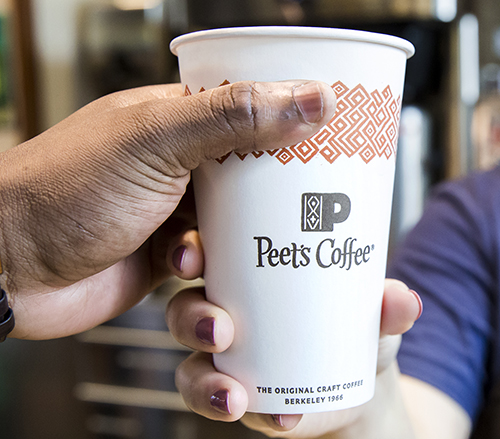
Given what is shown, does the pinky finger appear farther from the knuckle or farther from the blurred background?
the blurred background

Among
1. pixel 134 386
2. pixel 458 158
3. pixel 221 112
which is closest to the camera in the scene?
pixel 221 112

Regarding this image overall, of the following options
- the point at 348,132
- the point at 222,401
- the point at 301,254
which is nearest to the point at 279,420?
the point at 222,401

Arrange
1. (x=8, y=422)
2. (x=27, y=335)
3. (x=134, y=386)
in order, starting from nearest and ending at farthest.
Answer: (x=27, y=335) < (x=134, y=386) < (x=8, y=422)

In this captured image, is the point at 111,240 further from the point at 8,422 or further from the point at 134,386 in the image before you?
the point at 8,422

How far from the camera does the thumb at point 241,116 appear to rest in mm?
416

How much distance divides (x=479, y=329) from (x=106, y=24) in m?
1.76

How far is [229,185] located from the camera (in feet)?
1.52

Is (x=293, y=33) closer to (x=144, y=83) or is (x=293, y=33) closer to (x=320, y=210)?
(x=320, y=210)

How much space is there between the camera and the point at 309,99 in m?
0.41

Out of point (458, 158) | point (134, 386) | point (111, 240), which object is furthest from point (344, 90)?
point (134, 386)

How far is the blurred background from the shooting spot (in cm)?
168

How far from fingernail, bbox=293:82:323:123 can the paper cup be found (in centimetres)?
2

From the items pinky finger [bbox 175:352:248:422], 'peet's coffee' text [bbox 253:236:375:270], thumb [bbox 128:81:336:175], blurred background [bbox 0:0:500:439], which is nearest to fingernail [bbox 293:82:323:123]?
thumb [bbox 128:81:336:175]

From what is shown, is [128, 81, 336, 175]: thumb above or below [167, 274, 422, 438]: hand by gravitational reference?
above
